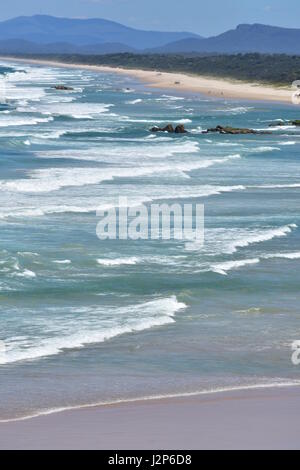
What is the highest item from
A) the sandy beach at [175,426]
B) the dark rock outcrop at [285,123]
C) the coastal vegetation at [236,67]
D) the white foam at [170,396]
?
the coastal vegetation at [236,67]

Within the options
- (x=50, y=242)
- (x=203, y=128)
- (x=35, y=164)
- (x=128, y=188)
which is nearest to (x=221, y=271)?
(x=50, y=242)

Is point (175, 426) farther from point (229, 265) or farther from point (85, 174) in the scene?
point (85, 174)

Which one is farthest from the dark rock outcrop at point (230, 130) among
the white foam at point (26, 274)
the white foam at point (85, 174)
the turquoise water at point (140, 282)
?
Result: the white foam at point (26, 274)

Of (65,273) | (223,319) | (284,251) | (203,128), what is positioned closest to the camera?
(223,319)

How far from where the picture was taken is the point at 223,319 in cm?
1402

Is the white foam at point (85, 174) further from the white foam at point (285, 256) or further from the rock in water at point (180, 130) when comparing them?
the rock in water at point (180, 130)

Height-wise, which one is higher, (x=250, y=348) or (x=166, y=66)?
(x=166, y=66)

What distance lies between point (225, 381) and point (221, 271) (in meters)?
5.63

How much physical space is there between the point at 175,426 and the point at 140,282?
→ 251 inches

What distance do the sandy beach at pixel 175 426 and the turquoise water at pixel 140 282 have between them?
0.39m

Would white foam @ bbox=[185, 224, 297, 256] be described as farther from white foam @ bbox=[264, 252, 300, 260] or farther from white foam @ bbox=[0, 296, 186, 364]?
white foam @ bbox=[0, 296, 186, 364]

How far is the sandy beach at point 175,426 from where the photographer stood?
365 inches

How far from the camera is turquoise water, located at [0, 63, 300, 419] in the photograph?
11.7m

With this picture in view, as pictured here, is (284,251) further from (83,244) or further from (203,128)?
(203,128)
